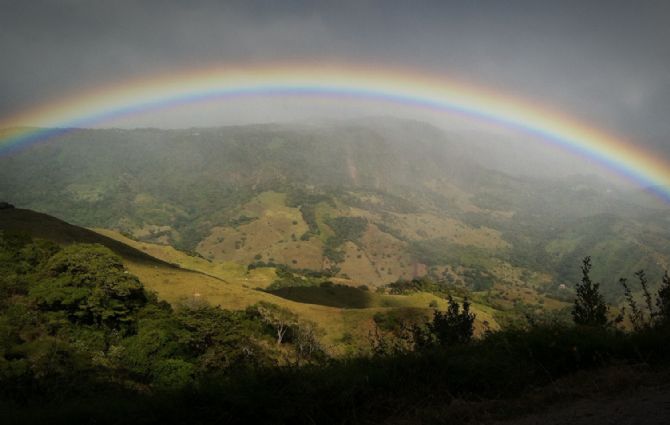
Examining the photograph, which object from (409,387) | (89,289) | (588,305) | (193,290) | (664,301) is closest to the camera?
(409,387)

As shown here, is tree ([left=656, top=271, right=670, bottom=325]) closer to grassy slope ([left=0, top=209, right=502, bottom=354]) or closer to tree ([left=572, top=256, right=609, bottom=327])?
tree ([left=572, top=256, right=609, bottom=327])

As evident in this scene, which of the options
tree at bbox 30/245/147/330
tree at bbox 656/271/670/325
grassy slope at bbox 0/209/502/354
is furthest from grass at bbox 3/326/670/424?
grassy slope at bbox 0/209/502/354

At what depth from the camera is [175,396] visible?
6.24 meters

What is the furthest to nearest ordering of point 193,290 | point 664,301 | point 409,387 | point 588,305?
point 193,290
point 588,305
point 664,301
point 409,387


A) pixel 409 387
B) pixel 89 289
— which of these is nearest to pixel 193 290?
pixel 89 289

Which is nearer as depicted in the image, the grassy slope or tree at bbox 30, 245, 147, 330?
tree at bbox 30, 245, 147, 330

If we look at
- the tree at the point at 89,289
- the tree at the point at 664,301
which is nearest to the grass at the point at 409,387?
the tree at the point at 664,301

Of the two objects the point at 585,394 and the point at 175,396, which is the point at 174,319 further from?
the point at 585,394

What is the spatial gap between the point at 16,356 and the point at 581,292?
3084 centimetres

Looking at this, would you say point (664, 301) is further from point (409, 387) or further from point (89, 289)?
point (89, 289)

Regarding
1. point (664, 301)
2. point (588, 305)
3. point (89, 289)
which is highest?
point (664, 301)

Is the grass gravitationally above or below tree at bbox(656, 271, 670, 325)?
below

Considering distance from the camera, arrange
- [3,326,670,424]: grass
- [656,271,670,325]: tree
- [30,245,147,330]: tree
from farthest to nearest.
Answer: [30,245,147,330]: tree → [656,271,670,325]: tree → [3,326,670,424]: grass

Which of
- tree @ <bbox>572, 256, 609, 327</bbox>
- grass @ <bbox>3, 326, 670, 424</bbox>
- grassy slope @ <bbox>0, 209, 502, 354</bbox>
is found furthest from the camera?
grassy slope @ <bbox>0, 209, 502, 354</bbox>
